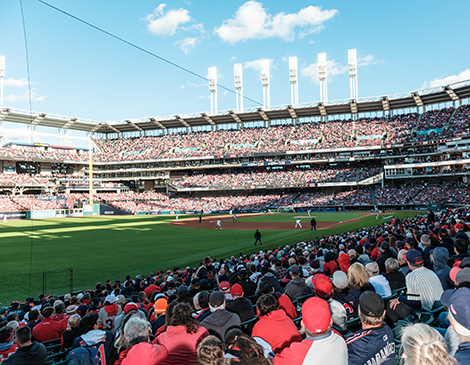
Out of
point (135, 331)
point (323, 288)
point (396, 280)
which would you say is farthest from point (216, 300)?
point (396, 280)

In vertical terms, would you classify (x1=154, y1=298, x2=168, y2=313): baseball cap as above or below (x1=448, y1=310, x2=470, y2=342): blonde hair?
below

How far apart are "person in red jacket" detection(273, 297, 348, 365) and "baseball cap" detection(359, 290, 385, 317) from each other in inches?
19.2

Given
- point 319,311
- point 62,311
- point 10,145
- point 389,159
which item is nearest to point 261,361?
point 319,311

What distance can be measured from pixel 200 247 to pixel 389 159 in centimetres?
5138

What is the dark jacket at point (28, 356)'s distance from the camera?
160 inches

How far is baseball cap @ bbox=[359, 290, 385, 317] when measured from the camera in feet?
10.4

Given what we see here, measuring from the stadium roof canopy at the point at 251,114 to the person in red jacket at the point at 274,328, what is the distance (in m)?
65.4

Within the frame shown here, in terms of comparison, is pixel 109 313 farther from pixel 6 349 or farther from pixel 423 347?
pixel 423 347

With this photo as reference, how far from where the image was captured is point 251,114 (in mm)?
73625

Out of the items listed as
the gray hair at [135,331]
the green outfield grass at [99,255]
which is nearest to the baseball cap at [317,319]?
the gray hair at [135,331]

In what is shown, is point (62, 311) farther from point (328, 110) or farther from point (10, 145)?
point (10, 145)

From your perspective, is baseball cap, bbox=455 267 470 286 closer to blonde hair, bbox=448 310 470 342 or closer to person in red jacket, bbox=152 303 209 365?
blonde hair, bbox=448 310 470 342

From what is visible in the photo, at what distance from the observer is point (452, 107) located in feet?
198

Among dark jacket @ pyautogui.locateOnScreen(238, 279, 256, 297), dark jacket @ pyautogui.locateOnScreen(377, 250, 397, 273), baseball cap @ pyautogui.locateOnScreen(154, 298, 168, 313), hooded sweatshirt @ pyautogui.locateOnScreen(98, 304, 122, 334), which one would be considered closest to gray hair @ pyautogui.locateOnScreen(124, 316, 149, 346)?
baseball cap @ pyautogui.locateOnScreen(154, 298, 168, 313)
